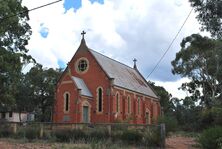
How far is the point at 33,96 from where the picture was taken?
72875mm

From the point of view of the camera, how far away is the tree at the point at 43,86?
71562 millimetres

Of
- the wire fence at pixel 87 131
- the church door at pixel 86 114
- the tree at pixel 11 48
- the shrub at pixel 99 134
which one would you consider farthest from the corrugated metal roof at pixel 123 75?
the shrub at pixel 99 134

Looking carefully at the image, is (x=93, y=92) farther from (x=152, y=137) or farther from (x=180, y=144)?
(x=152, y=137)

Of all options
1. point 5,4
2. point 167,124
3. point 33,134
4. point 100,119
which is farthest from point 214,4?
point 100,119

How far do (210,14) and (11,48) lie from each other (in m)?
22.9

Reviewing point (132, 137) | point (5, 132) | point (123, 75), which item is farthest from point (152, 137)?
point (123, 75)

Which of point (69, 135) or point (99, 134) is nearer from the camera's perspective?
point (99, 134)

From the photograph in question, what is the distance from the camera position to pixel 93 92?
167 feet

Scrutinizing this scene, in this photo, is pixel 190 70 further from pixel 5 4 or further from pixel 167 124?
pixel 5 4

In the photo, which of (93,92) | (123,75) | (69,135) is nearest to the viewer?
(69,135)

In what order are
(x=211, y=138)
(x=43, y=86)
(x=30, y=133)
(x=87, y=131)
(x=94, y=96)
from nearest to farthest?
1. (x=211, y=138)
2. (x=87, y=131)
3. (x=30, y=133)
4. (x=94, y=96)
5. (x=43, y=86)

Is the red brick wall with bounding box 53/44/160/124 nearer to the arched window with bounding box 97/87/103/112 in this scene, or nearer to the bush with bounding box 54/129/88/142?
the arched window with bounding box 97/87/103/112

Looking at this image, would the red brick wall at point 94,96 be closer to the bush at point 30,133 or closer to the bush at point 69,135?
the bush at point 30,133

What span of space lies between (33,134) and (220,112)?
1942 cm
